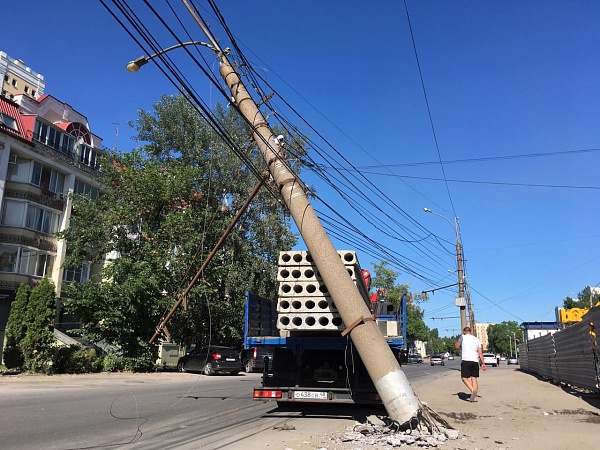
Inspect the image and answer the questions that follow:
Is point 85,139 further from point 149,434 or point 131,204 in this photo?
point 149,434

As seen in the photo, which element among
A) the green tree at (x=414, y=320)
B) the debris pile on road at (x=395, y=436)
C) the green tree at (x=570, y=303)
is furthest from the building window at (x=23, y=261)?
the green tree at (x=570, y=303)

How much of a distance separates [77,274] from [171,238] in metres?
14.7

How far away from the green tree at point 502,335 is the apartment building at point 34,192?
122 meters

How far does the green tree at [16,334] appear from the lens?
2083 centimetres

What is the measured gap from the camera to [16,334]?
2103cm

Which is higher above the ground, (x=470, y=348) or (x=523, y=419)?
(x=470, y=348)

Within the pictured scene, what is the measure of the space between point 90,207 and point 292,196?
20553 mm

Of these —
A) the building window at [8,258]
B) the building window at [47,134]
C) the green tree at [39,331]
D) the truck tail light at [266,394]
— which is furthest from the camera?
the building window at [47,134]

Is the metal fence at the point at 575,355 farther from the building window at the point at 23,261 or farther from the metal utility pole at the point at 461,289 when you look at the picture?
the building window at the point at 23,261

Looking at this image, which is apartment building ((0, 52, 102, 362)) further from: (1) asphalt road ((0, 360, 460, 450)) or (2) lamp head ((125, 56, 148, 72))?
(2) lamp head ((125, 56, 148, 72))

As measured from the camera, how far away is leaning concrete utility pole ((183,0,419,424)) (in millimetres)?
7047

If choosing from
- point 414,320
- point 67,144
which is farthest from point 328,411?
point 414,320

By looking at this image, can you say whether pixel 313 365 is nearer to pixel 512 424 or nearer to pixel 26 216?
pixel 512 424

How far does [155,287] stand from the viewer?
23.1 m
